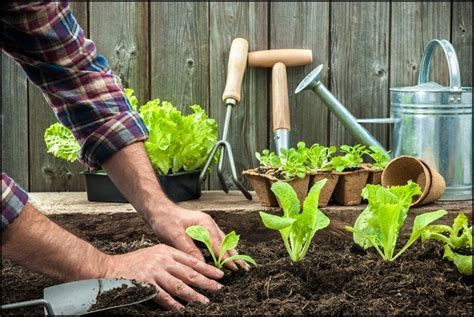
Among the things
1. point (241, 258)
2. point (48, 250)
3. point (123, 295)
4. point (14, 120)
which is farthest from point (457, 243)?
point (14, 120)

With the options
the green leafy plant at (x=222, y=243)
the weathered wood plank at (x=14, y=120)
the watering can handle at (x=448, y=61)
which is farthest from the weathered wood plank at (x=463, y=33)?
the green leafy plant at (x=222, y=243)

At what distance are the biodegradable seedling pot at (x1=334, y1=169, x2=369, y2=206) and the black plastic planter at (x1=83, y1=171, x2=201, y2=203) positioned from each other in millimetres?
469

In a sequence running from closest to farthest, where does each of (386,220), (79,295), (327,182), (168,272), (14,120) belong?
(79,295)
(168,272)
(386,220)
(327,182)
(14,120)

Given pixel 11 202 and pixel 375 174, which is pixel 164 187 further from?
pixel 11 202

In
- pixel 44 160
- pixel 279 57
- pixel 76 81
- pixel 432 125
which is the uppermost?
pixel 279 57

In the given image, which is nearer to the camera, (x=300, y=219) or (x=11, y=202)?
(x=11, y=202)

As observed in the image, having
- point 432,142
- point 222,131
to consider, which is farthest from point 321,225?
point 222,131

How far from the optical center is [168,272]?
57.7 inches

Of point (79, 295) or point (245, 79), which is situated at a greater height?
point (245, 79)

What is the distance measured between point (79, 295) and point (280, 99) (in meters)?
1.74

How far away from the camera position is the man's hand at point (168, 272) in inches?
56.2

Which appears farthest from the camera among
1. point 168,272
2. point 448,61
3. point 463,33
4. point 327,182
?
point 463,33

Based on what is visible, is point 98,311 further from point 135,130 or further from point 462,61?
point 462,61

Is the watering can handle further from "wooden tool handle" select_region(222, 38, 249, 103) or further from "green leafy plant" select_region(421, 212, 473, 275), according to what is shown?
"green leafy plant" select_region(421, 212, 473, 275)
